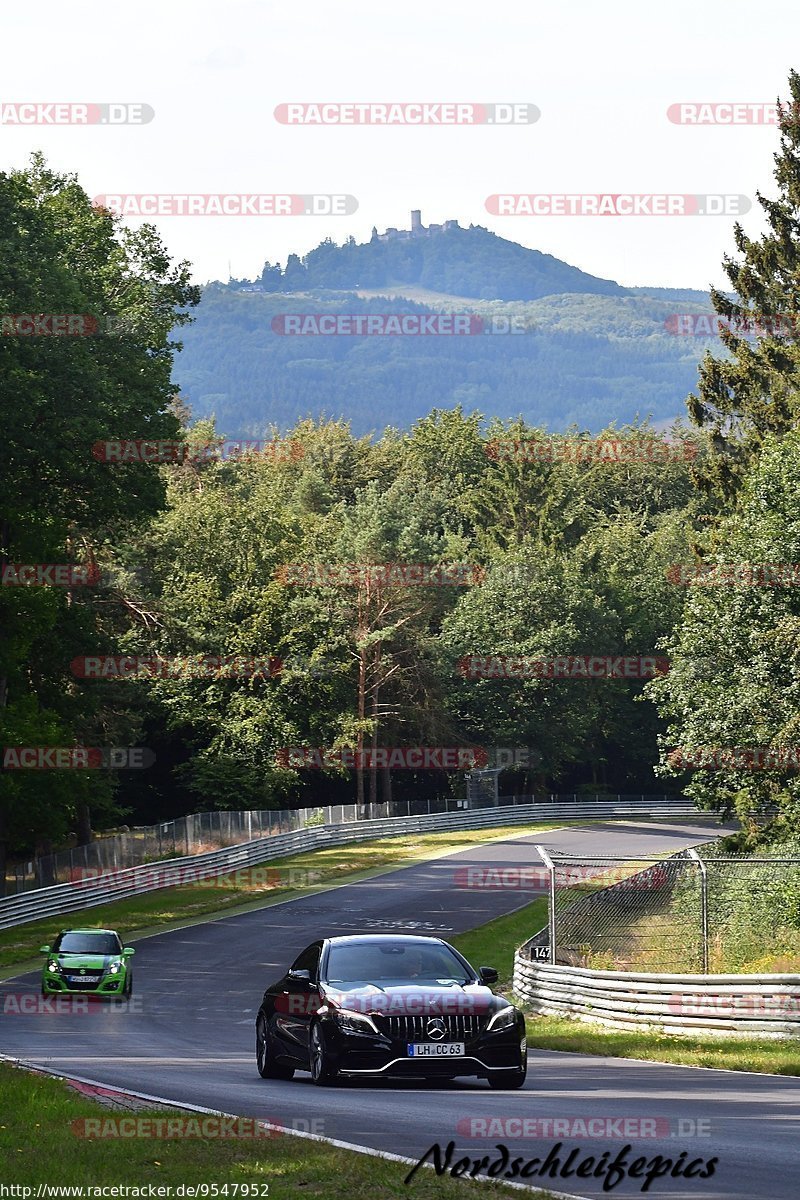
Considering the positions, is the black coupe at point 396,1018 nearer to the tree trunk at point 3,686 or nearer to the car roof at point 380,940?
the car roof at point 380,940

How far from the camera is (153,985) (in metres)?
32.8

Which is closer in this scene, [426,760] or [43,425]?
[43,425]

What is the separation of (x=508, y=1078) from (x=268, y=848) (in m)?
46.7

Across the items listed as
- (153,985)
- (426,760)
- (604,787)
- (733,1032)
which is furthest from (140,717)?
(733,1032)

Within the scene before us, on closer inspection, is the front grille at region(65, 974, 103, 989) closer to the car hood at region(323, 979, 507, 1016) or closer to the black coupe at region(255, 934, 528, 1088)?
the black coupe at region(255, 934, 528, 1088)

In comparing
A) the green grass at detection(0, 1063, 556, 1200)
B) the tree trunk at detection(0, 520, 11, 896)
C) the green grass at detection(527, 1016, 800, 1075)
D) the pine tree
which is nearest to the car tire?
the green grass at detection(527, 1016, 800, 1075)

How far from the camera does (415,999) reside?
47.8 feet

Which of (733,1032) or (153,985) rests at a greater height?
(733,1032)

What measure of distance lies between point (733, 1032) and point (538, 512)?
275ft

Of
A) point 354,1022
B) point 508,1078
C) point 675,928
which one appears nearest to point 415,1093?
point 508,1078

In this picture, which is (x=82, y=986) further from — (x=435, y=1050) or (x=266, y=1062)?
(x=435, y=1050)

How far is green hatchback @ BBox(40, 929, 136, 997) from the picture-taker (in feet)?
97.5

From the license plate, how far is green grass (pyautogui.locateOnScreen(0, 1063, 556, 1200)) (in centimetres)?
340

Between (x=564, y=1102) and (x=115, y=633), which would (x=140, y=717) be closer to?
(x=115, y=633)
